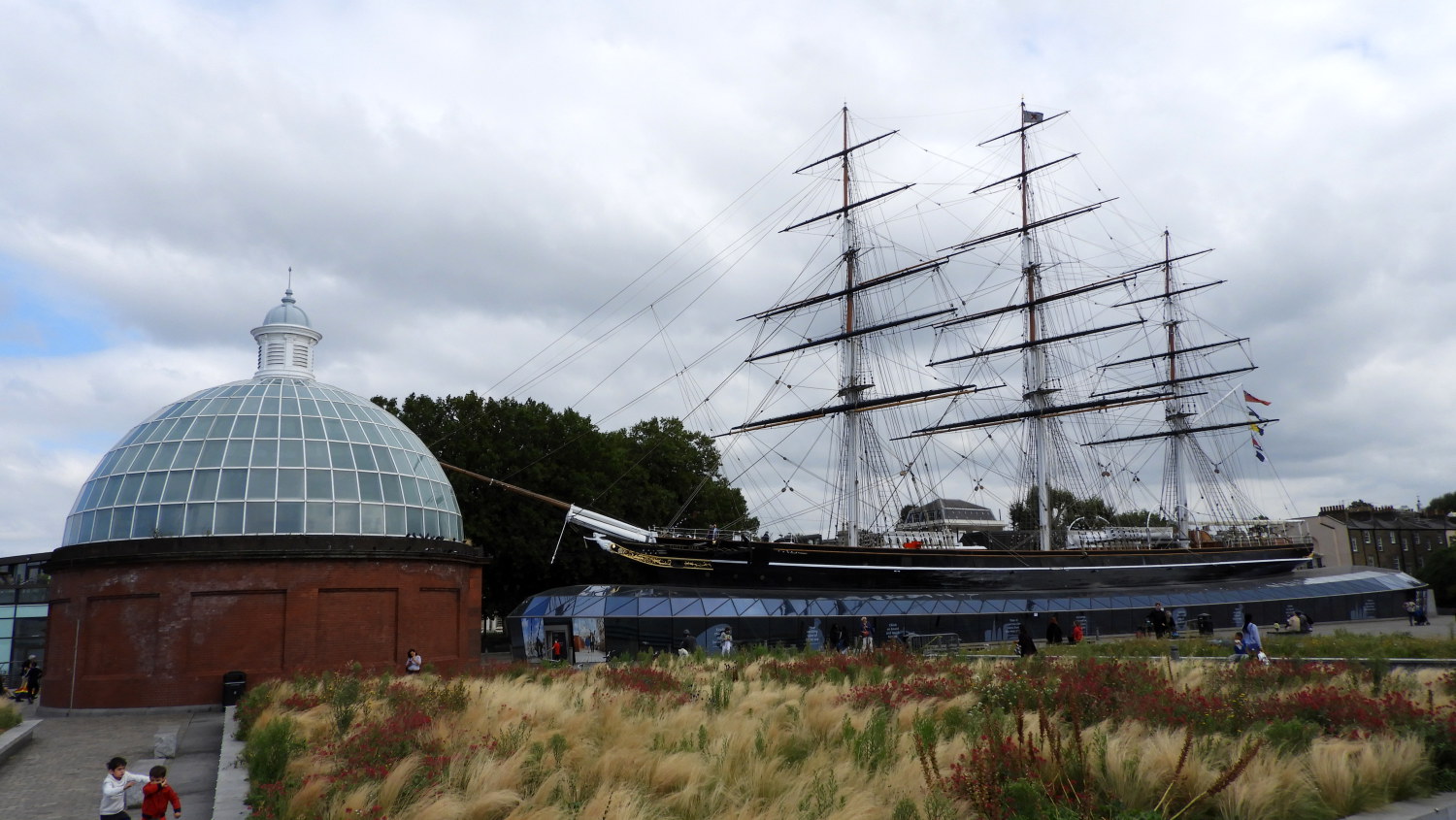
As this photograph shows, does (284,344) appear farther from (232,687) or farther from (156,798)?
(156,798)

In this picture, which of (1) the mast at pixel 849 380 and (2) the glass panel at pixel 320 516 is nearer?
(2) the glass panel at pixel 320 516

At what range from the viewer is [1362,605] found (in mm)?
47812

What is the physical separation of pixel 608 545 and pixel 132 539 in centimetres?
1976

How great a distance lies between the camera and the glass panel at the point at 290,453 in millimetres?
24781

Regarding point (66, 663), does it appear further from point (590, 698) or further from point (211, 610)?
point (590, 698)

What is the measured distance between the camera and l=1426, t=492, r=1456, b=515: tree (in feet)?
353

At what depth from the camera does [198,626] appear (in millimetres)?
22656

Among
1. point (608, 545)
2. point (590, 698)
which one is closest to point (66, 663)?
point (590, 698)

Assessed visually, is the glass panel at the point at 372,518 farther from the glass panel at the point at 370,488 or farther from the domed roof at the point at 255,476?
the glass panel at the point at 370,488

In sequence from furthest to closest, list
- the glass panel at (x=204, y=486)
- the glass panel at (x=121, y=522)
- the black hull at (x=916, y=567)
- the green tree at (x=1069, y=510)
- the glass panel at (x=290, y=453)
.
A: the green tree at (x=1069, y=510), the black hull at (x=916, y=567), the glass panel at (x=290, y=453), the glass panel at (x=121, y=522), the glass panel at (x=204, y=486)

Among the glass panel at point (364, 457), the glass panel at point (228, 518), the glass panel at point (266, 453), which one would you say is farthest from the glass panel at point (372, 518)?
the glass panel at point (228, 518)

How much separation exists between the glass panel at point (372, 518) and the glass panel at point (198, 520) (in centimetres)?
359

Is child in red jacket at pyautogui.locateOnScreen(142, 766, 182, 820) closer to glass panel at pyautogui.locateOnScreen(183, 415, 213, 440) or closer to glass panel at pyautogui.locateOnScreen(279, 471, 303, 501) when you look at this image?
glass panel at pyautogui.locateOnScreen(279, 471, 303, 501)

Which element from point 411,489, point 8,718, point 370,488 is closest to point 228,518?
point 370,488
